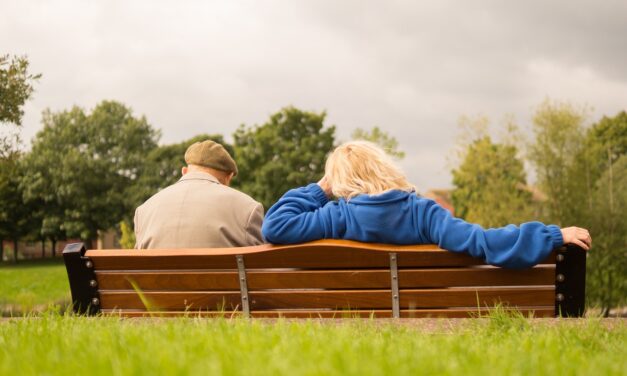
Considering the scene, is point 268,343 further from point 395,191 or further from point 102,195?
point 102,195

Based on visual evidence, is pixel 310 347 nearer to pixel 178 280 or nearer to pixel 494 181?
pixel 178 280

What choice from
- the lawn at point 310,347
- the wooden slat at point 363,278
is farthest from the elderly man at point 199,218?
the lawn at point 310,347

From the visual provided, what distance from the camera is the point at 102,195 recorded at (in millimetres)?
52344

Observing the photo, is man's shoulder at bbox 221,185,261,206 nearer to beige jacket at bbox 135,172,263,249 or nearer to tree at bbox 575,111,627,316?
beige jacket at bbox 135,172,263,249

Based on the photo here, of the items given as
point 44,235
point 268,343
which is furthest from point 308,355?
point 44,235

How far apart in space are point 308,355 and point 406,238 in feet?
6.79

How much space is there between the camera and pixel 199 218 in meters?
5.83

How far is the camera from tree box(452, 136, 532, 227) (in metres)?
41.1

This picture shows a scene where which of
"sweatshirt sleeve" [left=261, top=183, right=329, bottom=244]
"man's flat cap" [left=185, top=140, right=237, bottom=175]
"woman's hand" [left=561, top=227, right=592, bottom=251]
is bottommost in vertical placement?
"woman's hand" [left=561, top=227, right=592, bottom=251]

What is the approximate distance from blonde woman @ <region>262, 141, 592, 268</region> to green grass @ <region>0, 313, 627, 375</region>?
0.58 m

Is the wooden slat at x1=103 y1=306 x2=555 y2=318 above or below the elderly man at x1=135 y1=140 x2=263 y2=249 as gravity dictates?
below

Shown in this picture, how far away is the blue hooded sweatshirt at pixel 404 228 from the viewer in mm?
4676

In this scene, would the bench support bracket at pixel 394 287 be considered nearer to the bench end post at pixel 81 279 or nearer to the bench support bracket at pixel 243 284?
the bench support bracket at pixel 243 284

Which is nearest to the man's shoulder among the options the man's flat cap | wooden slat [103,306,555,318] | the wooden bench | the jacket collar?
the jacket collar
